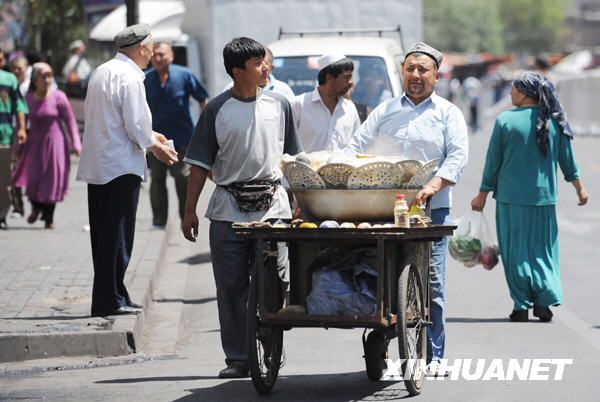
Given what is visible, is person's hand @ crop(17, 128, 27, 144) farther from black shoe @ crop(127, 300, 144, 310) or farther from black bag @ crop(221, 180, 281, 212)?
black bag @ crop(221, 180, 281, 212)

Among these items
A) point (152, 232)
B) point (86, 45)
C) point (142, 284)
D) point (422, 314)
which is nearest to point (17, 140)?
point (152, 232)

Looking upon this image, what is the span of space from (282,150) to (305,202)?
66 cm

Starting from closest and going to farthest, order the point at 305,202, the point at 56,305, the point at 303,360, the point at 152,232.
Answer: the point at 305,202
the point at 303,360
the point at 56,305
the point at 152,232

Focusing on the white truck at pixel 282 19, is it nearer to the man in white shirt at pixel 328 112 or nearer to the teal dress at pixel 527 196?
the man in white shirt at pixel 328 112

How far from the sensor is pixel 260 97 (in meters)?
8.32

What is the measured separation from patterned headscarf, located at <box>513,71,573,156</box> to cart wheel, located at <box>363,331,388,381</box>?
2920 millimetres

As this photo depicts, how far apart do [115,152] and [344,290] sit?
110 inches

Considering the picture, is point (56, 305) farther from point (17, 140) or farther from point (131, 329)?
point (17, 140)

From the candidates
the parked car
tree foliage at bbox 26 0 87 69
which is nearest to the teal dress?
the parked car

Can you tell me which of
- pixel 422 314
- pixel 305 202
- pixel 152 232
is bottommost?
pixel 152 232

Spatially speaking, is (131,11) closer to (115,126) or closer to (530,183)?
(115,126)

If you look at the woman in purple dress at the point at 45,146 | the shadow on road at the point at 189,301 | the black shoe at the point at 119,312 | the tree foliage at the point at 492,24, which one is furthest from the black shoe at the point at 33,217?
the tree foliage at the point at 492,24

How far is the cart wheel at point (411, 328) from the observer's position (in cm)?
752

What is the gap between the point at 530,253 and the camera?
Result: 420 inches
